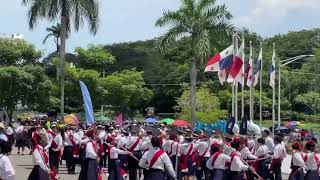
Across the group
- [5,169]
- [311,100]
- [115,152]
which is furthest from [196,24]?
[311,100]

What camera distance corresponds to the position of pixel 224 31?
35094mm

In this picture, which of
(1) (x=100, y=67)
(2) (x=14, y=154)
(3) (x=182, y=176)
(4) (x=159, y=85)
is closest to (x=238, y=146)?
(3) (x=182, y=176)

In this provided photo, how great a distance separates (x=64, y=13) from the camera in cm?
3609

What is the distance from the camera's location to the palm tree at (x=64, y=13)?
3597cm

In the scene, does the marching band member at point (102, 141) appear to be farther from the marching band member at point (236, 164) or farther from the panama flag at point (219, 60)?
the panama flag at point (219, 60)

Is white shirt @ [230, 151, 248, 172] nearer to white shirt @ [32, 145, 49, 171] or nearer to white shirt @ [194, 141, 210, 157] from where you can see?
white shirt @ [32, 145, 49, 171]

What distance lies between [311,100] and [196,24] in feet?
126

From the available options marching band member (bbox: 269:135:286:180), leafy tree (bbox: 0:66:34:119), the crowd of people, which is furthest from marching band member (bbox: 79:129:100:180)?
leafy tree (bbox: 0:66:34:119)

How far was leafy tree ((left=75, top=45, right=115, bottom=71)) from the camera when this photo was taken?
5906 centimetres

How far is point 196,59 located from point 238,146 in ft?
62.8

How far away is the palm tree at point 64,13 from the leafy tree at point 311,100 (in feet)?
127

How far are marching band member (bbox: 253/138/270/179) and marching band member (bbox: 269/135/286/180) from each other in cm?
19

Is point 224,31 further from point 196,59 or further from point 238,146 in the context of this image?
point 238,146

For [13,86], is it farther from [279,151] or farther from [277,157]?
[279,151]
